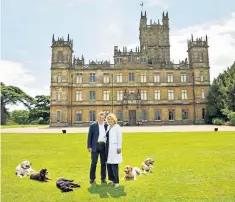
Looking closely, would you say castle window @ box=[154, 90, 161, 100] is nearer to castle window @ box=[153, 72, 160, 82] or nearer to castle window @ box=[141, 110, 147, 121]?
castle window @ box=[153, 72, 160, 82]

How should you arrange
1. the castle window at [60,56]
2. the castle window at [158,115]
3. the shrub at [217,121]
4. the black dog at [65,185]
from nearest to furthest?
the black dog at [65,185], the shrub at [217,121], the castle window at [60,56], the castle window at [158,115]

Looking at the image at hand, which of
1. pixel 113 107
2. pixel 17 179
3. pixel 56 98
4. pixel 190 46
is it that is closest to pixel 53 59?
pixel 56 98

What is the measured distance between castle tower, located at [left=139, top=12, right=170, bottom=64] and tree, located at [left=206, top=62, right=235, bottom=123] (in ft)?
47.4

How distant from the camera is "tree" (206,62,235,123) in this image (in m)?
37.6

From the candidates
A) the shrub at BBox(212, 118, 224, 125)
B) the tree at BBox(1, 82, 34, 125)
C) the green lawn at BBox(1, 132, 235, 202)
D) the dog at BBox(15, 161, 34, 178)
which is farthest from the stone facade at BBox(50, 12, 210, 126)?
the dog at BBox(15, 161, 34, 178)

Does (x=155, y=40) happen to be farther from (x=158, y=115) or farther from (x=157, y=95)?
(x=158, y=115)

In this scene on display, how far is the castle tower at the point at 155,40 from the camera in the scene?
52.8m

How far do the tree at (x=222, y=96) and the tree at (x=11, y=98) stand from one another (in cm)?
3869

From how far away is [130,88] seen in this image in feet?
142

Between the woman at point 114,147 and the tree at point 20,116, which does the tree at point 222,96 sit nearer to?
the woman at point 114,147

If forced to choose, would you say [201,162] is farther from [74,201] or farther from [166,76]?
[166,76]

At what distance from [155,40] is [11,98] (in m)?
34.8

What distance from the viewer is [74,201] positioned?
538 centimetres

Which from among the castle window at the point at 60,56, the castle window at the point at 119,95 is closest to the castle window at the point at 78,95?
the castle window at the point at 60,56
